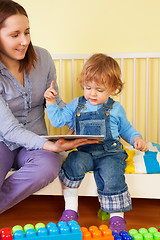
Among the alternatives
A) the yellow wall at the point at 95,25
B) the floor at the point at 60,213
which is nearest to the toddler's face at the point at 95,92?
the floor at the point at 60,213

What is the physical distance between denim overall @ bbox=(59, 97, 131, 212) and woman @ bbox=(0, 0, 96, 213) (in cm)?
7

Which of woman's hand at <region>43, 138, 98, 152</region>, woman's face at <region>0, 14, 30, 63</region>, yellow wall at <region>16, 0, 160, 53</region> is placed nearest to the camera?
woman's hand at <region>43, 138, 98, 152</region>

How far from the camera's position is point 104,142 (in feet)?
4.42

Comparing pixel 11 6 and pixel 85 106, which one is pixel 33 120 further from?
pixel 11 6

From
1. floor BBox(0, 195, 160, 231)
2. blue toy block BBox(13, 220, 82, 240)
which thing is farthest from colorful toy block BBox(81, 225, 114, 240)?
floor BBox(0, 195, 160, 231)

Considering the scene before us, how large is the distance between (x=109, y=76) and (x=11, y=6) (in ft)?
1.51

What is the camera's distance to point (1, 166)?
122 centimetres

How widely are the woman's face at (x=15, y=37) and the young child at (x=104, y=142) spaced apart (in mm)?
190

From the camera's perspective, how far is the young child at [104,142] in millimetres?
1243

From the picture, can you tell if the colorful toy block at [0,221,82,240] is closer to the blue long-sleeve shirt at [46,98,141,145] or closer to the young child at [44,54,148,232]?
the young child at [44,54,148,232]

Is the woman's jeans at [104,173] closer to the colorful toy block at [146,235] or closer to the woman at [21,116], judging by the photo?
the woman at [21,116]

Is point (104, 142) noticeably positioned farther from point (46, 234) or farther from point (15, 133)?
point (46, 234)

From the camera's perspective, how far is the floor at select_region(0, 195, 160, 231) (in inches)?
54.3

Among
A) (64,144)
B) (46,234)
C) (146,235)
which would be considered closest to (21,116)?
(64,144)
